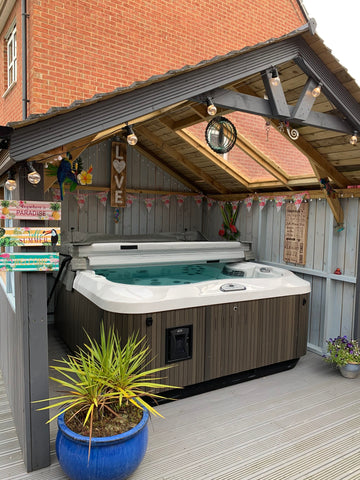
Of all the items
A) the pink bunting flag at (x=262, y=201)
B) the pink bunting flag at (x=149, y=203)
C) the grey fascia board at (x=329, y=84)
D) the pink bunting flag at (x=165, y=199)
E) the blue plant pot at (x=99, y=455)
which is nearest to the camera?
the blue plant pot at (x=99, y=455)

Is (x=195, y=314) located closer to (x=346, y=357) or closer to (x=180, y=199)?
(x=346, y=357)

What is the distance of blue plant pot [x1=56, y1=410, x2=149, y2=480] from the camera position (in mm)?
2084

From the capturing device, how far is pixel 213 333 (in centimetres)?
340

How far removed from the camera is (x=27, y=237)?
7.39ft

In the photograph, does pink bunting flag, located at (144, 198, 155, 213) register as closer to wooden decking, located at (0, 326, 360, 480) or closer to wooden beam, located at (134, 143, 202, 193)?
wooden beam, located at (134, 143, 202, 193)

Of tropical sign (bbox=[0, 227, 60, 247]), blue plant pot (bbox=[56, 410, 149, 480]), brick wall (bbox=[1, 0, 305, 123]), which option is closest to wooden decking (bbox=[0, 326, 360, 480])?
blue plant pot (bbox=[56, 410, 149, 480])

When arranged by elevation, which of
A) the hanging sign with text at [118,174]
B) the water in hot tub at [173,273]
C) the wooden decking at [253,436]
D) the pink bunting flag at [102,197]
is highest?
the hanging sign with text at [118,174]

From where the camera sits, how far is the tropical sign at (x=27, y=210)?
215cm

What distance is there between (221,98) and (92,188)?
3.18 m

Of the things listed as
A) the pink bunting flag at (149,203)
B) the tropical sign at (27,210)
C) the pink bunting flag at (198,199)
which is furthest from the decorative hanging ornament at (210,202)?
the tropical sign at (27,210)

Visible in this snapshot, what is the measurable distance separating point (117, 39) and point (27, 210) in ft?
13.3

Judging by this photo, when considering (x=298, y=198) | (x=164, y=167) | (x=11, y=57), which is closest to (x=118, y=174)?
(x=164, y=167)

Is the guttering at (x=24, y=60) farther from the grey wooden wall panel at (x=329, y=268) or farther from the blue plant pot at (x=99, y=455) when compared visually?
the blue plant pot at (x=99, y=455)

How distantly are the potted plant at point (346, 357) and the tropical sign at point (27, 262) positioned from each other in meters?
3.03
